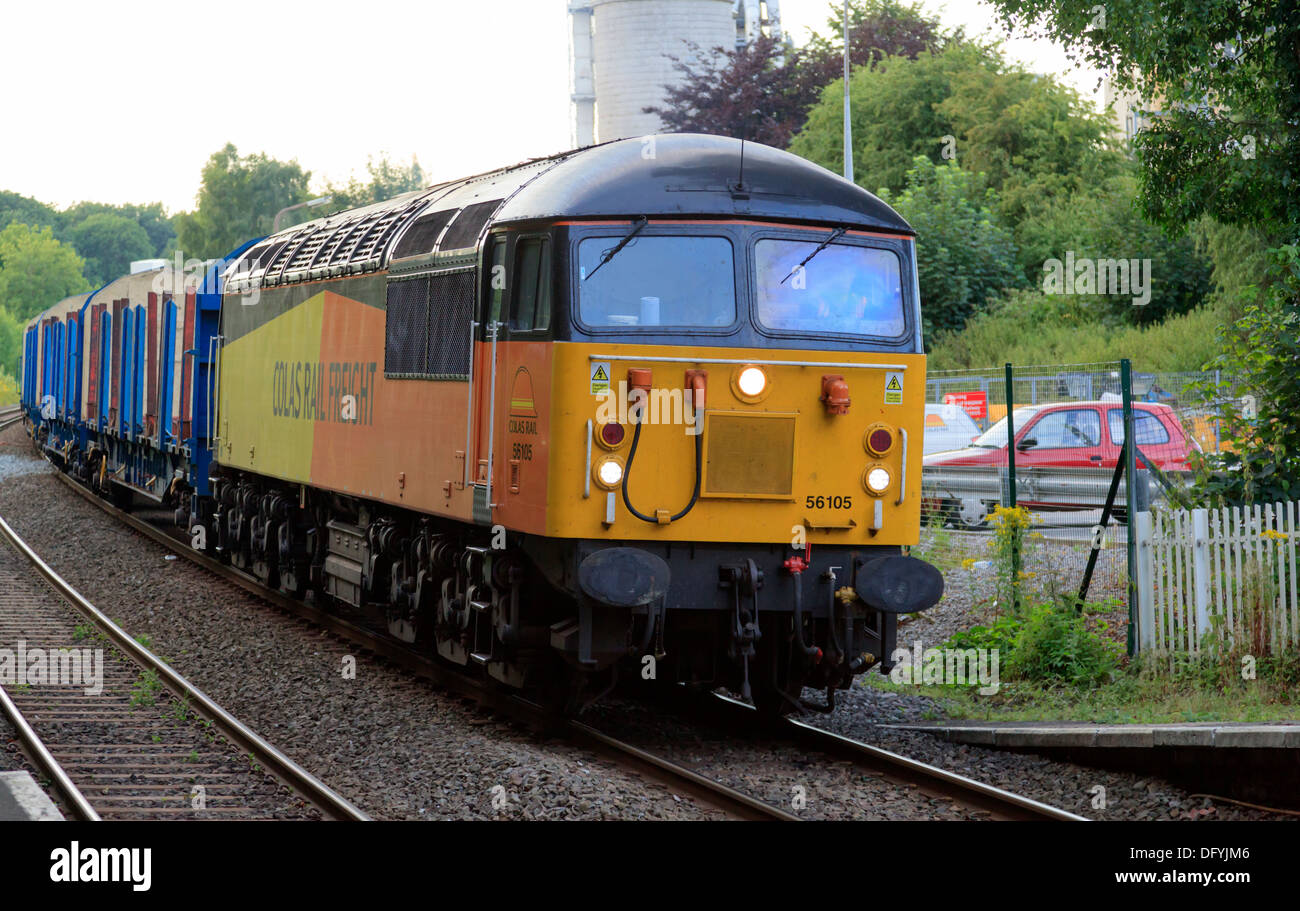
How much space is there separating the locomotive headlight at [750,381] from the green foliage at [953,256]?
899 inches

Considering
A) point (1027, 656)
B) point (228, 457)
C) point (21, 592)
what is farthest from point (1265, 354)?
point (21, 592)

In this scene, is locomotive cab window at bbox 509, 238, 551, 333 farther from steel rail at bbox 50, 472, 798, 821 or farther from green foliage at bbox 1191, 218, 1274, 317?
green foliage at bbox 1191, 218, 1274, 317

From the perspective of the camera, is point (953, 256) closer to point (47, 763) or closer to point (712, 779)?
point (712, 779)

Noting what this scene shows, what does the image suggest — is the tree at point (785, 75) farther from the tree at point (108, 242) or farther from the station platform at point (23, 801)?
the tree at point (108, 242)

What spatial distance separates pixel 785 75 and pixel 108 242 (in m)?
96.2

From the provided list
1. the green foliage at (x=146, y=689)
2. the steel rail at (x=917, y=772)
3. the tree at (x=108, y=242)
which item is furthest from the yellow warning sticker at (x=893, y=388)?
the tree at (x=108, y=242)

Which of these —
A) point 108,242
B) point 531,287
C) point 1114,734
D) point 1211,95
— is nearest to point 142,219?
point 108,242

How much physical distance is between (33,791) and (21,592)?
8.97 m

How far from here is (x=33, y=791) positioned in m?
Answer: 7.57

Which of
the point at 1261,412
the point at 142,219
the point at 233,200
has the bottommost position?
the point at 1261,412

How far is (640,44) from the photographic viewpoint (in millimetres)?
71500

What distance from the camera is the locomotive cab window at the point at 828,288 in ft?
29.2

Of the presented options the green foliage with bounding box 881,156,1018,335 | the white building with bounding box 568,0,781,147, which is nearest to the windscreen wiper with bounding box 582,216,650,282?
the green foliage with bounding box 881,156,1018,335
